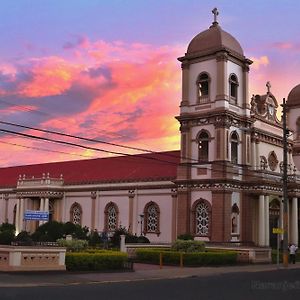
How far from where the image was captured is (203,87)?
52.0 m

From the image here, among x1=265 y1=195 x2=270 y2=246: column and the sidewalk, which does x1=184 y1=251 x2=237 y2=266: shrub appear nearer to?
the sidewalk

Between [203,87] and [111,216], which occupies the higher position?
[203,87]

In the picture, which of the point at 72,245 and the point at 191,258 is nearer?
the point at 72,245

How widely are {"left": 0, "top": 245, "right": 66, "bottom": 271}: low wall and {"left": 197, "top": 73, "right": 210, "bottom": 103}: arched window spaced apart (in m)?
26.8

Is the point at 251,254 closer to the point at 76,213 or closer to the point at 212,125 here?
the point at 212,125

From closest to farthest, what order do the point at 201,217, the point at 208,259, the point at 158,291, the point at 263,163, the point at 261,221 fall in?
the point at 158,291
the point at 208,259
the point at 201,217
the point at 261,221
the point at 263,163

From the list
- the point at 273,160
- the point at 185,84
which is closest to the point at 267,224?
the point at 273,160

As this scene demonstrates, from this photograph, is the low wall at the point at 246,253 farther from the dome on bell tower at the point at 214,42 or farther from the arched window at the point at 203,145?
the dome on bell tower at the point at 214,42

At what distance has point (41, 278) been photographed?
79.4 feet

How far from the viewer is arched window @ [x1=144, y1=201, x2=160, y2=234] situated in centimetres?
5456

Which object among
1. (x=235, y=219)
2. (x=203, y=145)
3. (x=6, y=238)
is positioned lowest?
(x=6, y=238)

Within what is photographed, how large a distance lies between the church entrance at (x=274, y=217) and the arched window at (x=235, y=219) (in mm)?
4984

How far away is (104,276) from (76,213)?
3699 cm

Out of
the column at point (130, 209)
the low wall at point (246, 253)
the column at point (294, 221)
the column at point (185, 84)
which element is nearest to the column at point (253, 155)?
the column at point (294, 221)
